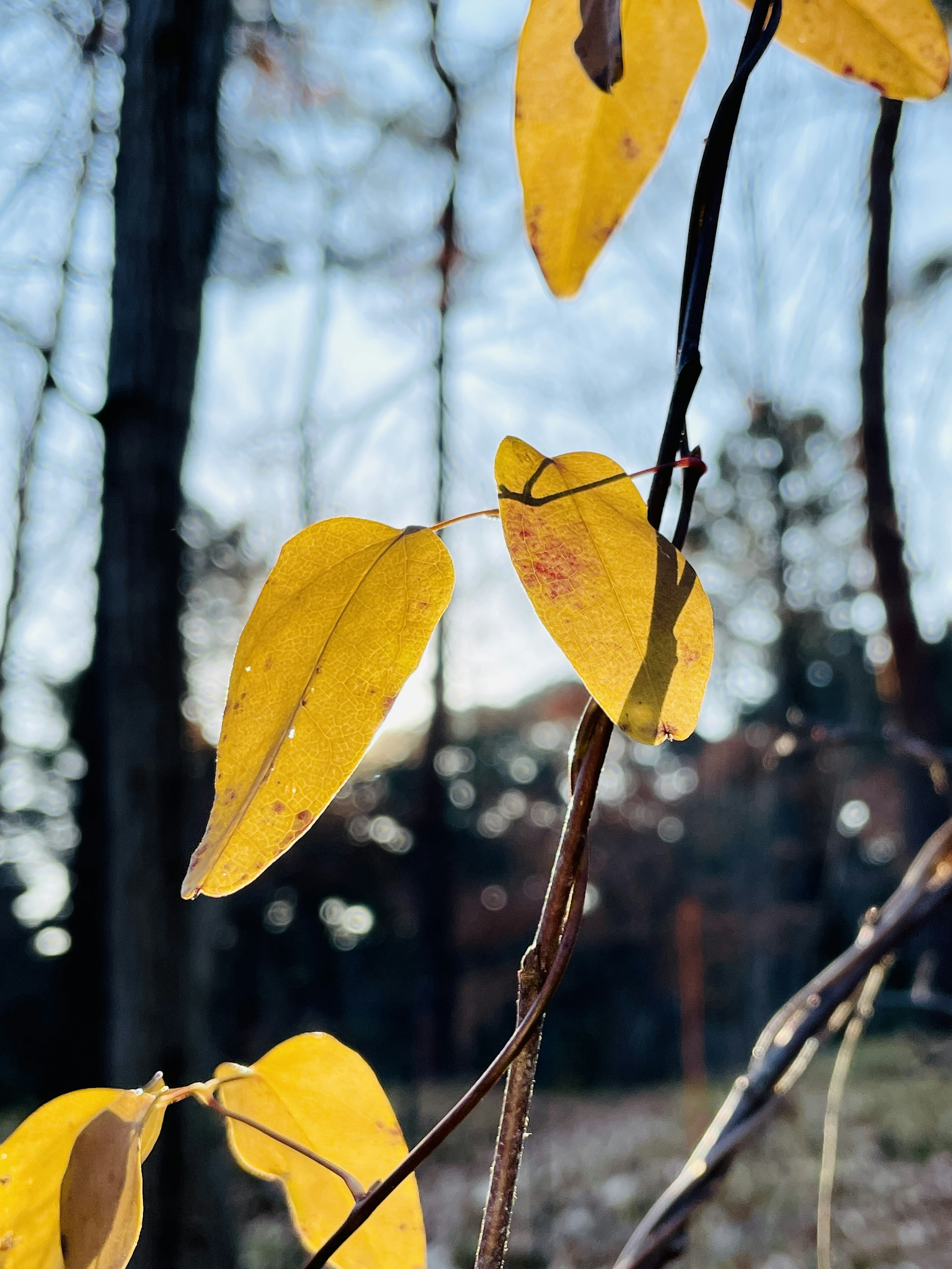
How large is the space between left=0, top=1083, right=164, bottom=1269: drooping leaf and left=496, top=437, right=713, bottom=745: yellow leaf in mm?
102

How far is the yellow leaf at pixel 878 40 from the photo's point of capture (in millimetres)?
160

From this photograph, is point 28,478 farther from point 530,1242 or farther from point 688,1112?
point 688,1112

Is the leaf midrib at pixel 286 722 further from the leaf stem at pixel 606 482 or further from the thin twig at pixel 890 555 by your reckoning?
the thin twig at pixel 890 555

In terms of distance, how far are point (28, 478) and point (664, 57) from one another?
3113 millimetres

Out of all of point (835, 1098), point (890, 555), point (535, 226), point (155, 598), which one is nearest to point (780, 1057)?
point (835, 1098)

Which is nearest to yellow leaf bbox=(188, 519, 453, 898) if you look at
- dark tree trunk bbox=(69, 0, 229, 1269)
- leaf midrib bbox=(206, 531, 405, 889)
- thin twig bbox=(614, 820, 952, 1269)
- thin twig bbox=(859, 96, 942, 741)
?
leaf midrib bbox=(206, 531, 405, 889)

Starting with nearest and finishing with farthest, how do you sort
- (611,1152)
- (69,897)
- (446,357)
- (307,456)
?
(69,897), (611,1152), (307,456), (446,357)

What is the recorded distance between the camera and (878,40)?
0.53 ft

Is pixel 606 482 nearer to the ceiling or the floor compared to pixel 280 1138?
nearer to the ceiling

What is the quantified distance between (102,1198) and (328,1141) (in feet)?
0.14

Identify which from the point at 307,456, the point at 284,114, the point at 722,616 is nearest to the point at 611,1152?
the point at 722,616

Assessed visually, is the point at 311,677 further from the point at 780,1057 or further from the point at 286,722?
the point at 780,1057

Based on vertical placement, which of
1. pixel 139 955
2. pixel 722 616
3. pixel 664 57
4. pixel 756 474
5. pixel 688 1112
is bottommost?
pixel 688 1112

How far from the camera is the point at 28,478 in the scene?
112 inches
